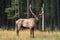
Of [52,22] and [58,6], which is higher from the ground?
[58,6]

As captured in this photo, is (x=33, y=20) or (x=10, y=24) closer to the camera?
(x=33, y=20)

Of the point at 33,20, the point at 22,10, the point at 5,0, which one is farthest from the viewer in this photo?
the point at 5,0

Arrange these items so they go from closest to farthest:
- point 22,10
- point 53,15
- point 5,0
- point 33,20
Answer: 1. point 33,20
2. point 22,10
3. point 53,15
4. point 5,0

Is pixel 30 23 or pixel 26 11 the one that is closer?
pixel 30 23

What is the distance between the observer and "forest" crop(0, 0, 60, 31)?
26.0 meters

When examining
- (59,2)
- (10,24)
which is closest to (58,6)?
(59,2)

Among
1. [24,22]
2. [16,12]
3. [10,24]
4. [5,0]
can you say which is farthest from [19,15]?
[24,22]

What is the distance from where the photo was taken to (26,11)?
89.7ft

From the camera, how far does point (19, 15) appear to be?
25.4 metres

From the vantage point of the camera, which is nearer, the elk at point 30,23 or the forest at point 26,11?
the elk at point 30,23

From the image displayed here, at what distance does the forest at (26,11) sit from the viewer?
85.5 feet

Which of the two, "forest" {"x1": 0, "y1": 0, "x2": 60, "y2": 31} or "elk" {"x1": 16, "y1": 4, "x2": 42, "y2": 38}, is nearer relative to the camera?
"elk" {"x1": 16, "y1": 4, "x2": 42, "y2": 38}

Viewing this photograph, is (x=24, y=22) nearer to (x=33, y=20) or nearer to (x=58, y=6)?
(x=33, y=20)

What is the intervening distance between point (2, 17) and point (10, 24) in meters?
1.63
